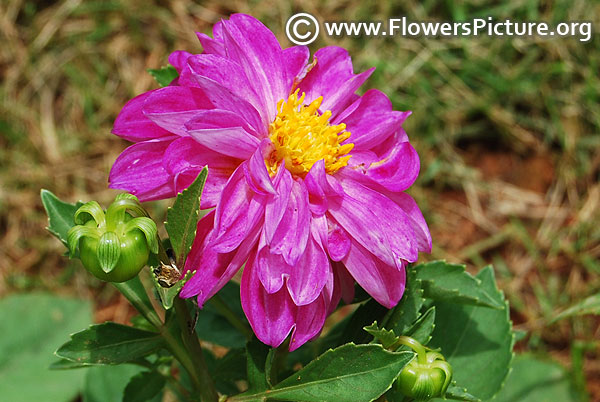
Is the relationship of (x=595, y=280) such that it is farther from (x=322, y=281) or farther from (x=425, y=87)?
(x=322, y=281)

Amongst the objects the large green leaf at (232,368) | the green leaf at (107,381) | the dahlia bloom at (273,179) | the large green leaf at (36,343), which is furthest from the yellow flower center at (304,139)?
the large green leaf at (36,343)

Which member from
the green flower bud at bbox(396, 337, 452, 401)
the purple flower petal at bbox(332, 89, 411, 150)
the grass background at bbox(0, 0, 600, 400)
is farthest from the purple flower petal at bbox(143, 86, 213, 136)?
the grass background at bbox(0, 0, 600, 400)

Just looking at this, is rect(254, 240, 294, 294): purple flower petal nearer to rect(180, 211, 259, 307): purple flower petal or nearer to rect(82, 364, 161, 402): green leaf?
rect(180, 211, 259, 307): purple flower petal

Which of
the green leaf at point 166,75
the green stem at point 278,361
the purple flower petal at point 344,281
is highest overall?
the green leaf at point 166,75

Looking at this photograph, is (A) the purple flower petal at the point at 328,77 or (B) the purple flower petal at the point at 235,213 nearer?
(B) the purple flower petal at the point at 235,213

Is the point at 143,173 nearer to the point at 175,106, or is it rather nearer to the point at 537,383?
the point at 175,106

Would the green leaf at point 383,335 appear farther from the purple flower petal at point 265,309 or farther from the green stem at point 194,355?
the green stem at point 194,355
